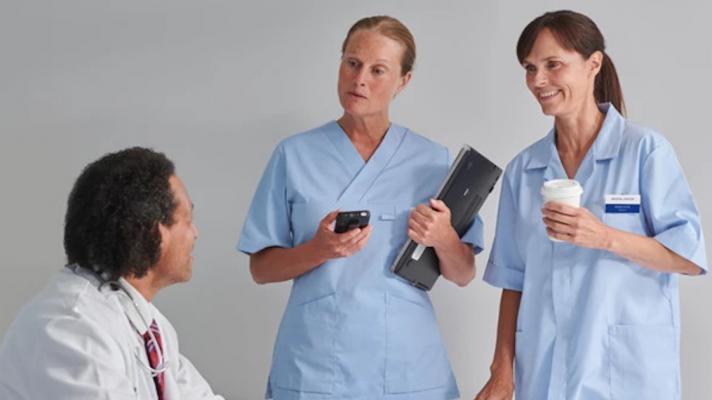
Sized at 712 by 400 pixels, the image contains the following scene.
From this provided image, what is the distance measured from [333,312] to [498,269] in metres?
0.36

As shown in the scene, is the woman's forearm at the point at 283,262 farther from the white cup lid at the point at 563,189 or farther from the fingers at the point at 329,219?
the white cup lid at the point at 563,189

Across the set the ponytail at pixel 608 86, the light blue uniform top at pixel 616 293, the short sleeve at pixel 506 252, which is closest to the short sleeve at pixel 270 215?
the short sleeve at pixel 506 252

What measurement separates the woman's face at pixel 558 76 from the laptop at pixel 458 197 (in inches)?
7.9

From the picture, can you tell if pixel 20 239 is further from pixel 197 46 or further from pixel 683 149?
pixel 683 149

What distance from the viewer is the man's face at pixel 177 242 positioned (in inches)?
61.7

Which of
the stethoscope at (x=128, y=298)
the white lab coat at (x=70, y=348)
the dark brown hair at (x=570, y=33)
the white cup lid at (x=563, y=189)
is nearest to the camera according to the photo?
the white lab coat at (x=70, y=348)

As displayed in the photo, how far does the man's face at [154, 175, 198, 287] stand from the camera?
157 cm

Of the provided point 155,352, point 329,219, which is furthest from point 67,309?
point 329,219

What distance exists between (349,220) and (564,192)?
0.45m

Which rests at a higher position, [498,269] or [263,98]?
[263,98]

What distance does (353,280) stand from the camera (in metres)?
2.05

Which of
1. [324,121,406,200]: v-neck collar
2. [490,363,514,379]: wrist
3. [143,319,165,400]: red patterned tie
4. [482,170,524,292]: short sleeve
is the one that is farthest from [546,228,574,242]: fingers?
[143,319,165,400]: red patterned tie

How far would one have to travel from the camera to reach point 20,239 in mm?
2697

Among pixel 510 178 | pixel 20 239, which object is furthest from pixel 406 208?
pixel 20 239
